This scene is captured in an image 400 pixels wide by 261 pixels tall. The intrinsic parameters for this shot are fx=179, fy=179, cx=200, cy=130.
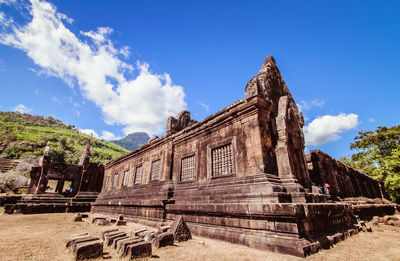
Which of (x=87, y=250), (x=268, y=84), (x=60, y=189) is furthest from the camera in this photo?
(x=60, y=189)

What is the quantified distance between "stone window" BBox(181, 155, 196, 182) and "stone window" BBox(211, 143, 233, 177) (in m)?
1.43

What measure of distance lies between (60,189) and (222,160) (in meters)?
22.1

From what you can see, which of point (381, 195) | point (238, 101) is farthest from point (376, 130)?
point (238, 101)

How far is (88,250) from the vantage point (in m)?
3.97

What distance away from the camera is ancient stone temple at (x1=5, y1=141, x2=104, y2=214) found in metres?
16.9

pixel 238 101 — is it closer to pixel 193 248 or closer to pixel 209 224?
pixel 209 224

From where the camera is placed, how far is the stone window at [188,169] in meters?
9.15

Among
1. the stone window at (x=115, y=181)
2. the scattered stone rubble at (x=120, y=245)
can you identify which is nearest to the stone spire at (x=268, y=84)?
the scattered stone rubble at (x=120, y=245)

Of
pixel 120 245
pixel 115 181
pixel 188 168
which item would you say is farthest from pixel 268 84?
pixel 115 181

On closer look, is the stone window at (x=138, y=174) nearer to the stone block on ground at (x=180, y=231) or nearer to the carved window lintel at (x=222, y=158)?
the carved window lintel at (x=222, y=158)

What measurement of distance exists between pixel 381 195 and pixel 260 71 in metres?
29.3

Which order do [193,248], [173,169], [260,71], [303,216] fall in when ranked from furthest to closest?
[173,169], [260,71], [193,248], [303,216]

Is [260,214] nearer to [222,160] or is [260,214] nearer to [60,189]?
[222,160]

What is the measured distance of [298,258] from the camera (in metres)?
4.12
